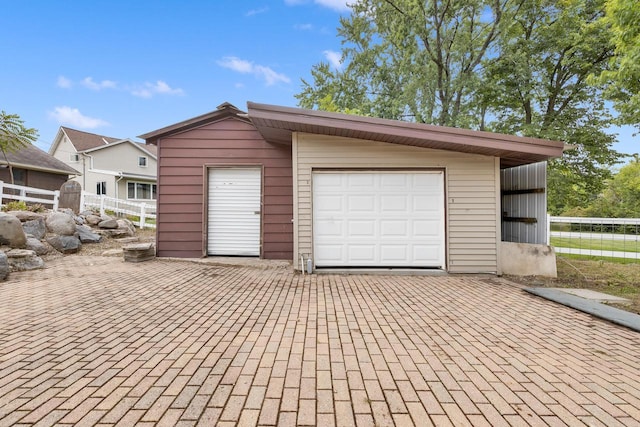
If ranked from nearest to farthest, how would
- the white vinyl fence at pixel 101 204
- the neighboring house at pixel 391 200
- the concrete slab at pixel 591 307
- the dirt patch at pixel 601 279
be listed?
the concrete slab at pixel 591 307 < the dirt patch at pixel 601 279 < the neighboring house at pixel 391 200 < the white vinyl fence at pixel 101 204

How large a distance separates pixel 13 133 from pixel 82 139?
10778 mm

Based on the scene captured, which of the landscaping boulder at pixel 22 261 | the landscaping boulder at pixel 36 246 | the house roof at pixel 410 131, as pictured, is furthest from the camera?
the landscaping boulder at pixel 36 246

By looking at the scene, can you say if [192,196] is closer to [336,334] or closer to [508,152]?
[336,334]

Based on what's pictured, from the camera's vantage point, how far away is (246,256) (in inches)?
278

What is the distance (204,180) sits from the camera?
693cm

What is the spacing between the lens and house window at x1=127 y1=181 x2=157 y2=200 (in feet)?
63.4

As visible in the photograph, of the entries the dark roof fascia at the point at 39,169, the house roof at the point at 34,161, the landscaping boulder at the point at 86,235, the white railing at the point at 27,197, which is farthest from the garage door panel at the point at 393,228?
the dark roof fascia at the point at 39,169

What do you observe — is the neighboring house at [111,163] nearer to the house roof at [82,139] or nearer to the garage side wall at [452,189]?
the house roof at [82,139]

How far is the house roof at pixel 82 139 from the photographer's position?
20.7m

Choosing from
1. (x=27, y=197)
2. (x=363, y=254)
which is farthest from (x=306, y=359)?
(x=27, y=197)

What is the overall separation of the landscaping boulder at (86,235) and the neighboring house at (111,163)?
10940 mm

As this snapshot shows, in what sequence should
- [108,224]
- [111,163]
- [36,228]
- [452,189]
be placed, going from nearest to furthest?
[452,189] < [36,228] < [108,224] < [111,163]

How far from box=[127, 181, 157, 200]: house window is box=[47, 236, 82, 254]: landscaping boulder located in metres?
13.1

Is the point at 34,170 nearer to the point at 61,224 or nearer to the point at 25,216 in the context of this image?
the point at 25,216
